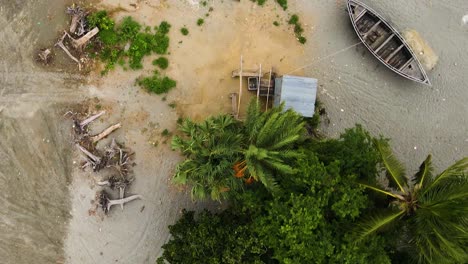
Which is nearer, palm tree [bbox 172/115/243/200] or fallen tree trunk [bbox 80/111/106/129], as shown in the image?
palm tree [bbox 172/115/243/200]

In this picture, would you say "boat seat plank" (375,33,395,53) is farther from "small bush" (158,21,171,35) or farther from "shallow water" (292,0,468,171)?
"small bush" (158,21,171,35)

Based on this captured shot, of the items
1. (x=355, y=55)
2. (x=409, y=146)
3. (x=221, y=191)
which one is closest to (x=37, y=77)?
(x=221, y=191)

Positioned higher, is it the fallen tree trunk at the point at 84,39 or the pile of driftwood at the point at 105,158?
the fallen tree trunk at the point at 84,39

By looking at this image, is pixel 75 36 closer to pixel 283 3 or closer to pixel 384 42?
pixel 283 3

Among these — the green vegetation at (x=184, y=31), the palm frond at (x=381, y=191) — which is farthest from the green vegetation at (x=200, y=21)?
the palm frond at (x=381, y=191)

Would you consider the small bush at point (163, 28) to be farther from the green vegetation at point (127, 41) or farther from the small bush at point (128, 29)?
the small bush at point (128, 29)

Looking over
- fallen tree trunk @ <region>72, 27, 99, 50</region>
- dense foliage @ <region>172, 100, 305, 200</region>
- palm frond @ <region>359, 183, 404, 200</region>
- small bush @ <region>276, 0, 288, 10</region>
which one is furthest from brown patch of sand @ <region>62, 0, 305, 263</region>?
palm frond @ <region>359, 183, 404, 200</region>

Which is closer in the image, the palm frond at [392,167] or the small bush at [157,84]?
the palm frond at [392,167]
